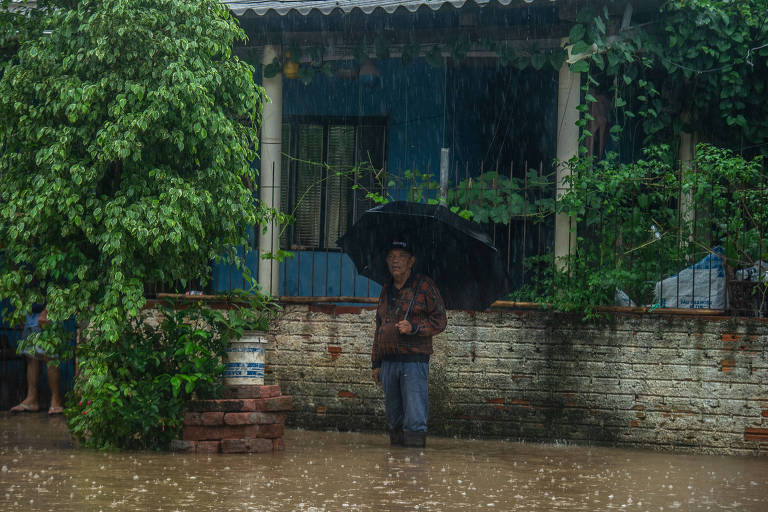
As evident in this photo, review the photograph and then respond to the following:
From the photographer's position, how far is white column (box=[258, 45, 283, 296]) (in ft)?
35.5

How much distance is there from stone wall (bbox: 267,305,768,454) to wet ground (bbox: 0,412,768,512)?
0.30 metres

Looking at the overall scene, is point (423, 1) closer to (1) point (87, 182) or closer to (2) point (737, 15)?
(2) point (737, 15)

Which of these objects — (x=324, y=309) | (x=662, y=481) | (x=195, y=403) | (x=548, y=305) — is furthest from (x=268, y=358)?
(x=662, y=481)

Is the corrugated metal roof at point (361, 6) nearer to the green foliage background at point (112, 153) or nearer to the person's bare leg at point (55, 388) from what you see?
the green foliage background at point (112, 153)

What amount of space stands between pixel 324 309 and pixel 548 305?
2.05 m

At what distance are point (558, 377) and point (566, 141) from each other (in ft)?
7.55

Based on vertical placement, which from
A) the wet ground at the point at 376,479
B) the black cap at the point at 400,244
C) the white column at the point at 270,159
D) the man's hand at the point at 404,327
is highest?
the white column at the point at 270,159

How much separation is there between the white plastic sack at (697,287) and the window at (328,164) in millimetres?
4251

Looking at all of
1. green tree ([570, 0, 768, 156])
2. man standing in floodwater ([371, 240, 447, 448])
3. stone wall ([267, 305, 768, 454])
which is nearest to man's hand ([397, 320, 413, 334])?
man standing in floodwater ([371, 240, 447, 448])

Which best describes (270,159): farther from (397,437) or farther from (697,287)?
(697,287)

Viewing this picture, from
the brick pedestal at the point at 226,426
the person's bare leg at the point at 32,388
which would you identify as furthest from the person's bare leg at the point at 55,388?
the brick pedestal at the point at 226,426

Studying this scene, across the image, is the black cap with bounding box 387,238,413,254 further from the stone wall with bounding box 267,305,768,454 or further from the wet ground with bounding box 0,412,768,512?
the wet ground with bounding box 0,412,768,512

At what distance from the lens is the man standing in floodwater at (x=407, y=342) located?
851 cm

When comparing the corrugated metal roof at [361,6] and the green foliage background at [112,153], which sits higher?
the corrugated metal roof at [361,6]
